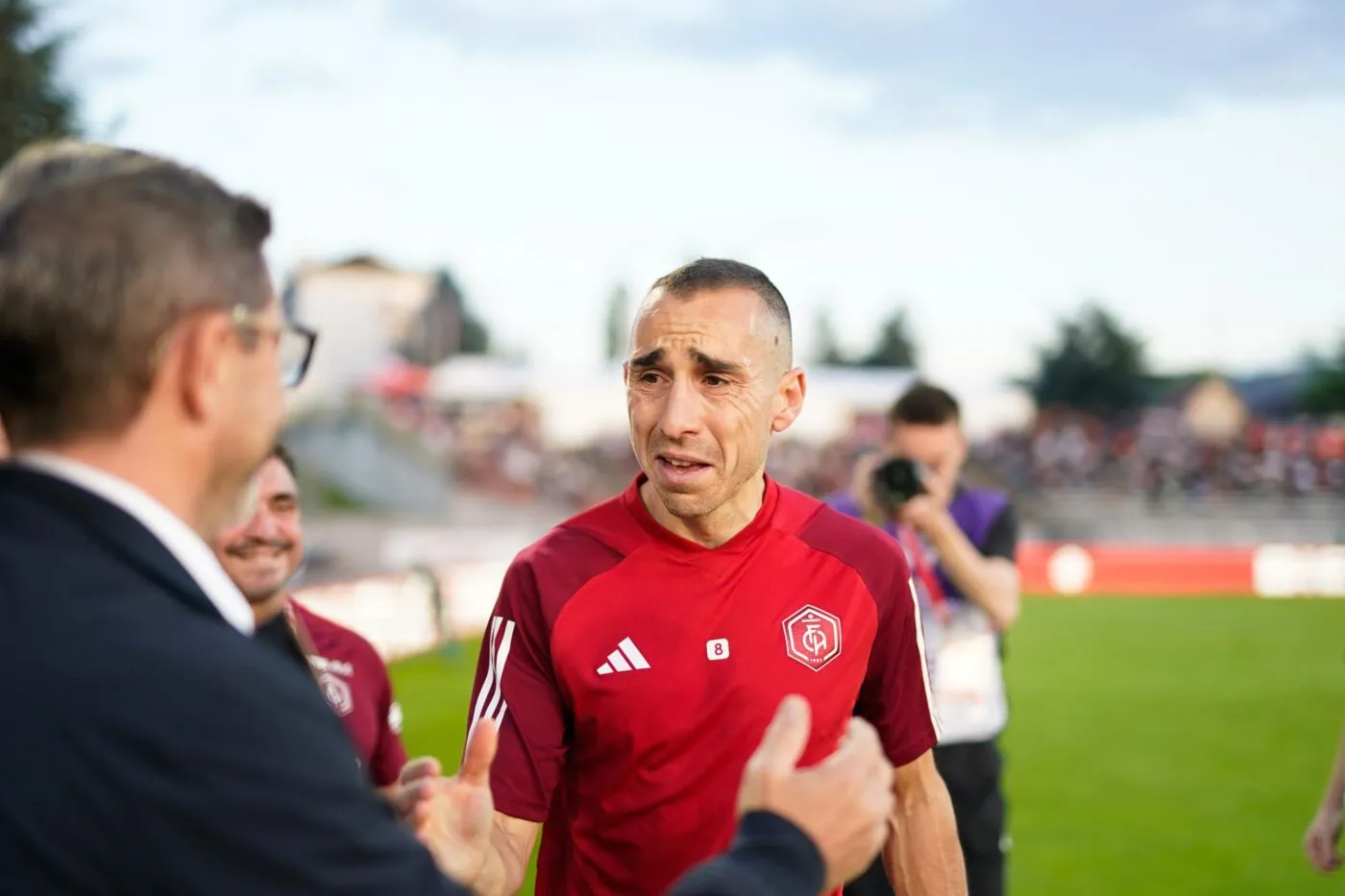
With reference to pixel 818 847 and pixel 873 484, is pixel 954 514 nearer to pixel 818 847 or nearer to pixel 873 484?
pixel 873 484

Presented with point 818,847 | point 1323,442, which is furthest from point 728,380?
point 1323,442

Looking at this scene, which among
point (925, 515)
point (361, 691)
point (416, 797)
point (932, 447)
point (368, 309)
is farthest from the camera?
point (368, 309)

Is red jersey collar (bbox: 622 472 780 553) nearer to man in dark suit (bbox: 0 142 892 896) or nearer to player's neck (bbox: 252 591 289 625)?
player's neck (bbox: 252 591 289 625)

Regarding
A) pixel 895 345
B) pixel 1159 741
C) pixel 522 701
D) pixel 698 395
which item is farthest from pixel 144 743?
pixel 895 345

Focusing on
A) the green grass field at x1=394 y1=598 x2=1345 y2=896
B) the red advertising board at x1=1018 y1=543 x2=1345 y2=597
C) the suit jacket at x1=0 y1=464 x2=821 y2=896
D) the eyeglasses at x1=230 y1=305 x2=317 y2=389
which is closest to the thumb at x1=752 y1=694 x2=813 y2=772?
the suit jacket at x1=0 y1=464 x2=821 y2=896

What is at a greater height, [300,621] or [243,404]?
[243,404]

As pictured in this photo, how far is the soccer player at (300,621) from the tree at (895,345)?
326ft

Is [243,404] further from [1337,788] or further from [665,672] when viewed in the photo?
[1337,788]

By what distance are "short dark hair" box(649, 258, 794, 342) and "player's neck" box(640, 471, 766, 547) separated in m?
0.44

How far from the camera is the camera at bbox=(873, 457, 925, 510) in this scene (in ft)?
17.7

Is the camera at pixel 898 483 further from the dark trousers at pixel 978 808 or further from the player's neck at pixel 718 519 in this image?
the player's neck at pixel 718 519

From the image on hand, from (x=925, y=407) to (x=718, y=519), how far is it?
9.30ft

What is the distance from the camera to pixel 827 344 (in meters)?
116

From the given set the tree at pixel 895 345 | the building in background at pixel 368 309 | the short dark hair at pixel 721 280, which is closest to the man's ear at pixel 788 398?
the short dark hair at pixel 721 280
